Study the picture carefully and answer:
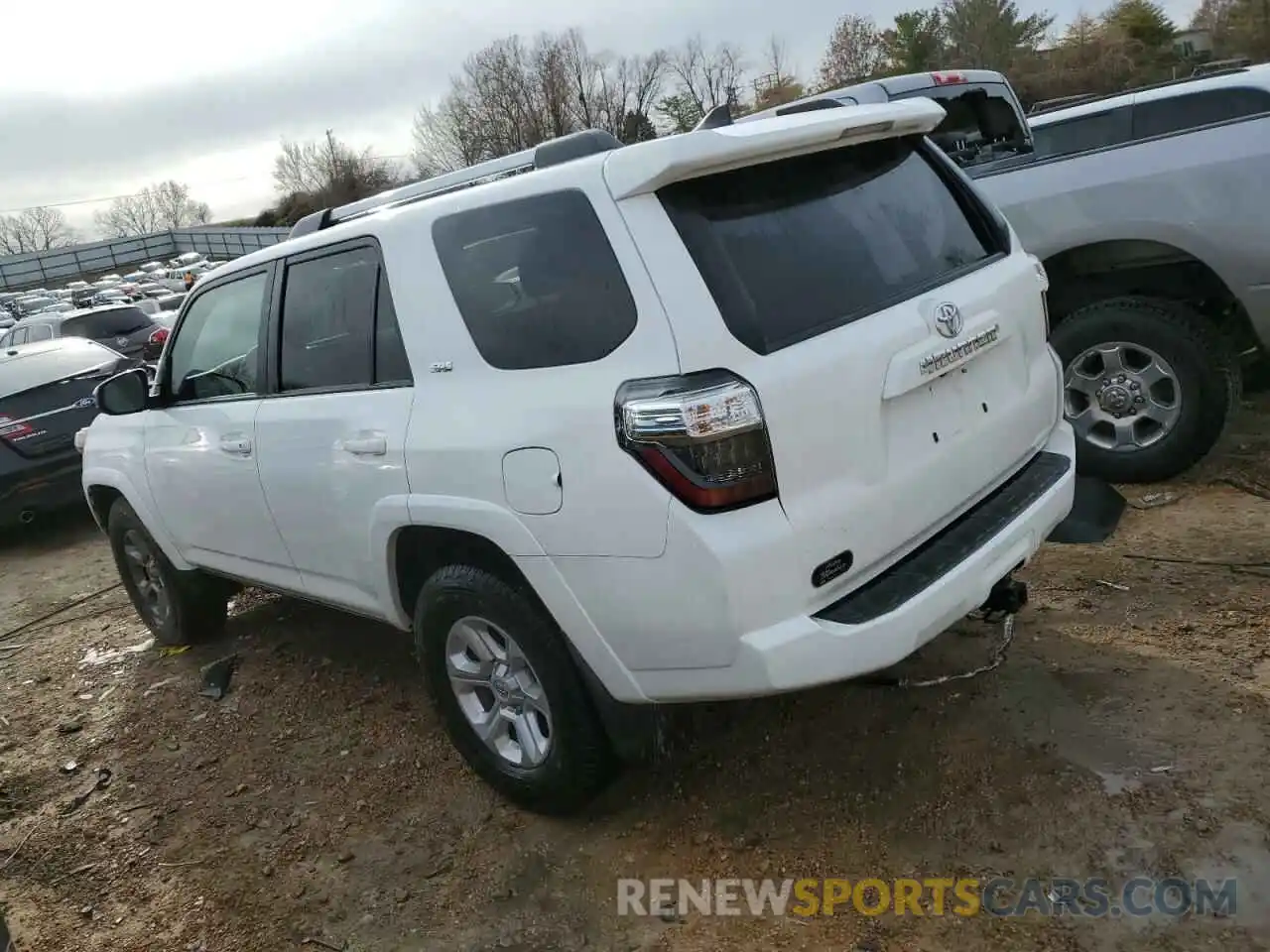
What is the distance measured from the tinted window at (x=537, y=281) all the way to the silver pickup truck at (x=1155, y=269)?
245 centimetres

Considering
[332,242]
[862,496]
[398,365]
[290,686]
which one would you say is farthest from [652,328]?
[290,686]

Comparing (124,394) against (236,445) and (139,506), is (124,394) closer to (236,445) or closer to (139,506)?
(139,506)

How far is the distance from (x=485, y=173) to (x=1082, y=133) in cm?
454

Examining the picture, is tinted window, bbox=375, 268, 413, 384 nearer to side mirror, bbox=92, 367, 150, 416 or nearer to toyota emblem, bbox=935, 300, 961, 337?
toyota emblem, bbox=935, 300, 961, 337

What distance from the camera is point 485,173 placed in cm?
352

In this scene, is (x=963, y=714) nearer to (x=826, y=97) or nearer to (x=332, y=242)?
(x=332, y=242)

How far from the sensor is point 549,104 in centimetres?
5694

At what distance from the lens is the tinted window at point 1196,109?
5379 mm

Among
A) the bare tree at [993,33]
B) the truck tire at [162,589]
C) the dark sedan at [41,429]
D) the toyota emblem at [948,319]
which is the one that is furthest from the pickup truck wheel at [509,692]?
the bare tree at [993,33]

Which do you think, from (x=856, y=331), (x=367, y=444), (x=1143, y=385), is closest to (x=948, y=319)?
(x=856, y=331)

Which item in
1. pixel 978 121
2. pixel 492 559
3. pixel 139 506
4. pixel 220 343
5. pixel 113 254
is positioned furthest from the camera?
pixel 113 254

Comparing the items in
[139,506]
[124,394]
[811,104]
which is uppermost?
[811,104]

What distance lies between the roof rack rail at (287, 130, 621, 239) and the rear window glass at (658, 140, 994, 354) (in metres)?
0.55

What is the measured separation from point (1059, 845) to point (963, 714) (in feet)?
2.31
